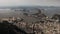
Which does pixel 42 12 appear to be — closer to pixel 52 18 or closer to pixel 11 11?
pixel 52 18

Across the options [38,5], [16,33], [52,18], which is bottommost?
[16,33]

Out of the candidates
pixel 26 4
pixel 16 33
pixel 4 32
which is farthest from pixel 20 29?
pixel 26 4

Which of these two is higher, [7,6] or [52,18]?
[7,6]

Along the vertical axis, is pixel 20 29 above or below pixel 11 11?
below

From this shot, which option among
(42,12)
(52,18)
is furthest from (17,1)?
(52,18)

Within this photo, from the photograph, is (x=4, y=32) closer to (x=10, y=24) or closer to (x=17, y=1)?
(x=10, y=24)

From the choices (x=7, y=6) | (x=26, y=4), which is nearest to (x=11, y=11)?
(x=7, y=6)

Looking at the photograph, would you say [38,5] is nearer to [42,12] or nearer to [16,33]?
[42,12]
